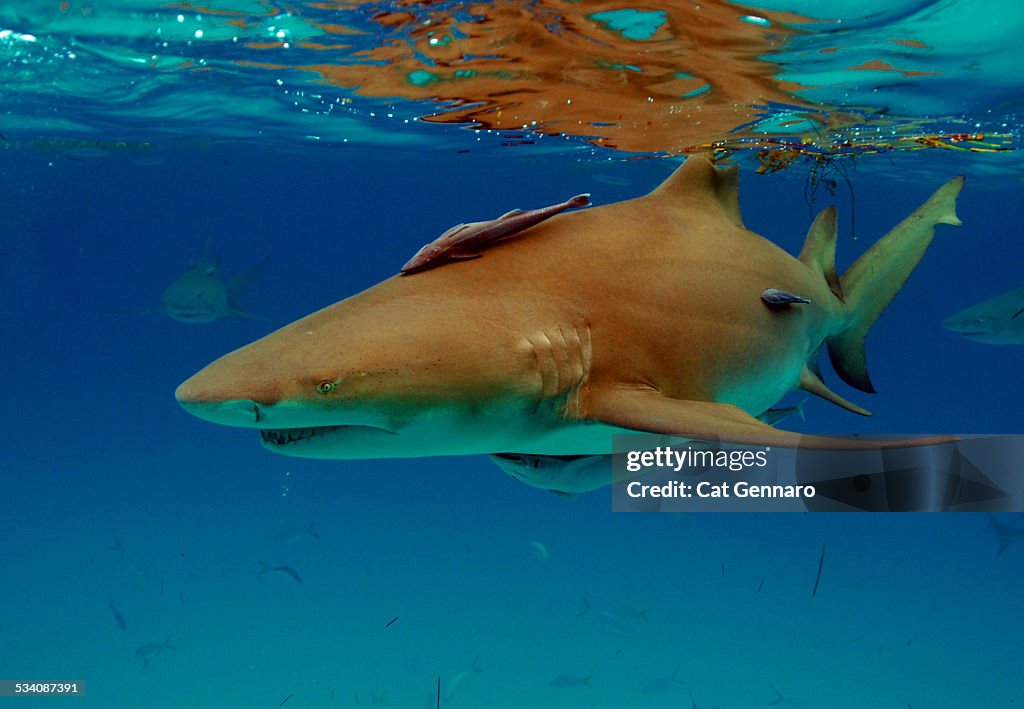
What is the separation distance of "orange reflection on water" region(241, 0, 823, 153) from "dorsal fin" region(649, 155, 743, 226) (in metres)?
4.09

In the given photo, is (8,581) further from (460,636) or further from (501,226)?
(501,226)

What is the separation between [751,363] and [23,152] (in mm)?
25014

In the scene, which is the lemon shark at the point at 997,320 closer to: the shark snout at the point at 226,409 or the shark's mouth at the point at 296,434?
the shark's mouth at the point at 296,434

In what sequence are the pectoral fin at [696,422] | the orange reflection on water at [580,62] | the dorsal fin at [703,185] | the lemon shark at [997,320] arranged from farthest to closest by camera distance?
the lemon shark at [997,320]
the orange reflection on water at [580,62]
the dorsal fin at [703,185]
the pectoral fin at [696,422]

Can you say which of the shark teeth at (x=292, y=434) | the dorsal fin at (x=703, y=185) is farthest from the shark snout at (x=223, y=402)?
the dorsal fin at (x=703, y=185)

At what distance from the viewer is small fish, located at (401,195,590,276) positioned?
10.2 ft

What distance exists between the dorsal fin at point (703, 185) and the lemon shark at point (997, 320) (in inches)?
303

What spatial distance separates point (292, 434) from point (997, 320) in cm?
1093

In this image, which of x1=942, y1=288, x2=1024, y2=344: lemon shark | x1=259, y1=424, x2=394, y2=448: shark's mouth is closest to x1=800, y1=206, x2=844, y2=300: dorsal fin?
x1=259, y1=424, x2=394, y2=448: shark's mouth

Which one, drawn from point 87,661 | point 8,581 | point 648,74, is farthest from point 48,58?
point 8,581

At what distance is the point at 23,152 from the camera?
872 inches

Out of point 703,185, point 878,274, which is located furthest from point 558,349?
point 878,274

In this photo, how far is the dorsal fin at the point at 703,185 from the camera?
410 centimetres

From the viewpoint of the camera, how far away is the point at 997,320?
10375 millimetres
